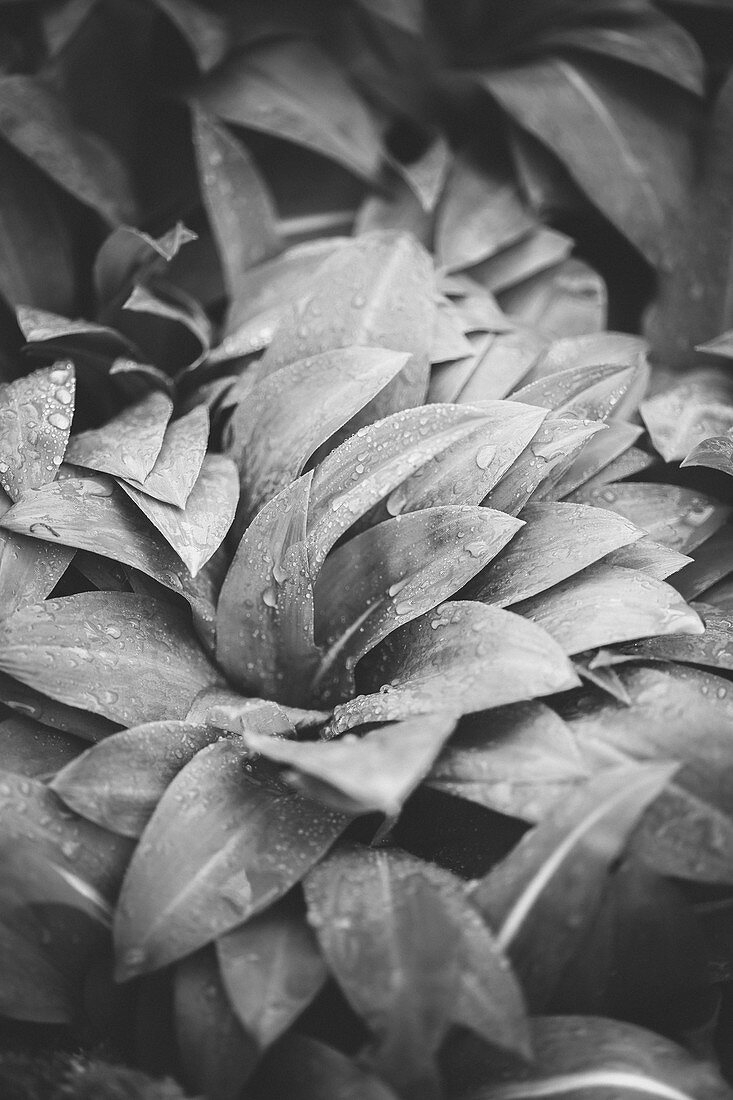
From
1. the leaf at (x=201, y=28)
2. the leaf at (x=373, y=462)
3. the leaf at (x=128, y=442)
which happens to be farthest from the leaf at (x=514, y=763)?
the leaf at (x=201, y=28)

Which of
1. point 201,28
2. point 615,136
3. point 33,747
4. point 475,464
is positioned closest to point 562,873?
point 475,464

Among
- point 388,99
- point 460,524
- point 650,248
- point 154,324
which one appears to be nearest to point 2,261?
point 154,324

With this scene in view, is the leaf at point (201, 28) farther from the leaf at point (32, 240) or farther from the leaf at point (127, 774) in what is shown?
the leaf at point (127, 774)

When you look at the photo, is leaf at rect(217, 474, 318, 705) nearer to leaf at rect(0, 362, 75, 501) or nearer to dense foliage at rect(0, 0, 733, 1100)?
dense foliage at rect(0, 0, 733, 1100)

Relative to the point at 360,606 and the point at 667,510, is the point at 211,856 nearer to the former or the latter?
the point at 360,606

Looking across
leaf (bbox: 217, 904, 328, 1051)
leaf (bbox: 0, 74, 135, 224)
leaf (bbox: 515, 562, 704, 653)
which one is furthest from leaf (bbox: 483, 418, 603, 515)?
leaf (bbox: 0, 74, 135, 224)
